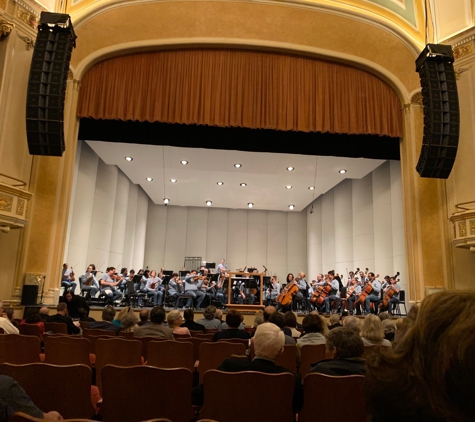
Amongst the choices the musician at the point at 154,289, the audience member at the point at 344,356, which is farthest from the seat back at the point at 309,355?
the musician at the point at 154,289

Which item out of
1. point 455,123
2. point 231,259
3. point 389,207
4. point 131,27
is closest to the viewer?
point 455,123

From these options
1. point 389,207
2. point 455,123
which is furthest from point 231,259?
point 455,123

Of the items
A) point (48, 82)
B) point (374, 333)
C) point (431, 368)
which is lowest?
point (374, 333)

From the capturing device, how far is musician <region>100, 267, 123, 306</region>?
11.3 metres

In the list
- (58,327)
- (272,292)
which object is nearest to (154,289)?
(272,292)

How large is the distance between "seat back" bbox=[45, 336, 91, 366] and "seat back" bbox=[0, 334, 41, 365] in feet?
0.47

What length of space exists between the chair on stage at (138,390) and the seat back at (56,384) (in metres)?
0.12

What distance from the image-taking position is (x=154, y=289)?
12.4 m

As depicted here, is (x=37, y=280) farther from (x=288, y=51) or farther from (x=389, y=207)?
(x=389, y=207)

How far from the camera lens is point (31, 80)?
7004mm

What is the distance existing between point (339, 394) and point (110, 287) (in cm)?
1018

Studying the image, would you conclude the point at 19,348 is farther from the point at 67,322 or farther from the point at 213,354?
the point at 67,322

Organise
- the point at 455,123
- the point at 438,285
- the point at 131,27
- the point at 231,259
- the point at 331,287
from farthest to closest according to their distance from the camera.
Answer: the point at 231,259, the point at 331,287, the point at 131,27, the point at 438,285, the point at 455,123

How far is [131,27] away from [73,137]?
9.71 ft
